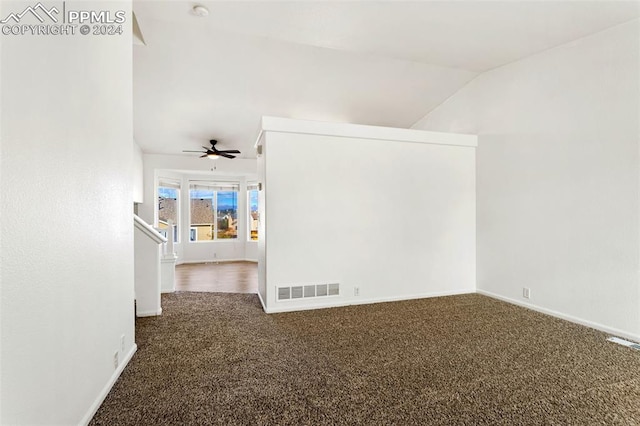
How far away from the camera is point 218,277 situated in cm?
660

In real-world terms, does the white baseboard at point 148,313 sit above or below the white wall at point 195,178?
below

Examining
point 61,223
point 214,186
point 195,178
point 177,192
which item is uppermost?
point 195,178

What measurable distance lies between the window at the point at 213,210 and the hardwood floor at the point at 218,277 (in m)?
0.96

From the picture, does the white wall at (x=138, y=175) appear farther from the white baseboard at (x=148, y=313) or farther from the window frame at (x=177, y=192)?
the white baseboard at (x=148, y=313)

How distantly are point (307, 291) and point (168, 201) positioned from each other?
609 cm

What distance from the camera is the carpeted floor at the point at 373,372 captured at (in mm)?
1962

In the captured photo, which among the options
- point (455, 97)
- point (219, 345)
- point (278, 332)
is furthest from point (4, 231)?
point (455, 97)

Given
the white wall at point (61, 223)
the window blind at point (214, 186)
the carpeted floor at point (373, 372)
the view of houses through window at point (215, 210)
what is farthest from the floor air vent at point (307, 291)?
the window blind at point (214, 186)

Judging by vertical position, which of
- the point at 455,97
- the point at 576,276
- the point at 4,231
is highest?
the point at 455,97

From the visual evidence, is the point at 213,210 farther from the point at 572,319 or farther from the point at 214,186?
the point at 572,319

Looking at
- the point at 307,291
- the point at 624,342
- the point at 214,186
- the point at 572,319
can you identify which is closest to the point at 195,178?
the point at 214,186

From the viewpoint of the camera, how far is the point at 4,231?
1.21m

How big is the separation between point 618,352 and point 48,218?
436 centimetres

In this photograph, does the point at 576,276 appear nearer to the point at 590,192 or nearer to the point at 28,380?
the point at 590,192
